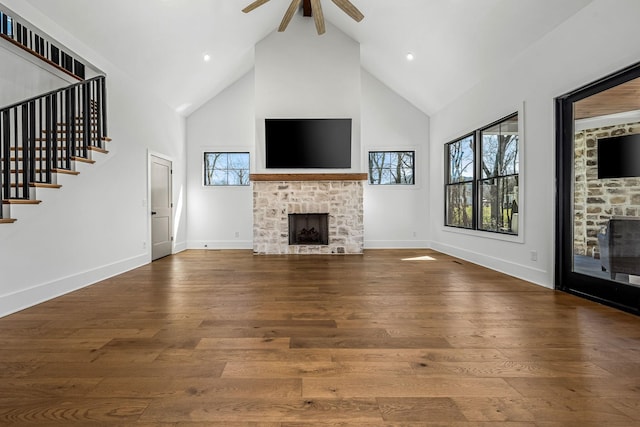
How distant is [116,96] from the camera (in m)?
4.70

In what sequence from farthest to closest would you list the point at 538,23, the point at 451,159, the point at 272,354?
the point at 451,159
the point at 538,23
the point at 272,354

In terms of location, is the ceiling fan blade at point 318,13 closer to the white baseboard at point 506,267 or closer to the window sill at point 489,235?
the window sill at point 489,235

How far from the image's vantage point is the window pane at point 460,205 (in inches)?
229

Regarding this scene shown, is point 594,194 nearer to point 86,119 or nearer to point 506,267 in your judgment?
point 506,267

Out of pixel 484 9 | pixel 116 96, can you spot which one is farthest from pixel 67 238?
pixel 484 9

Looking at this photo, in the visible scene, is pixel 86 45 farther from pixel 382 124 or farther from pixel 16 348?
pixel 382 124

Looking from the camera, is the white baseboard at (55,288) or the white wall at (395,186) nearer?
the white baseboard at (55,288)

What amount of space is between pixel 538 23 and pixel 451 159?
3.05 metres

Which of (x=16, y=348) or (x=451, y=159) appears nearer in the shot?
(x=16, y=348)

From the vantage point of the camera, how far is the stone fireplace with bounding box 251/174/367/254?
680 centimetres

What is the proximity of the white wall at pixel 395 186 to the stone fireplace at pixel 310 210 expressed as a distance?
0.79 m

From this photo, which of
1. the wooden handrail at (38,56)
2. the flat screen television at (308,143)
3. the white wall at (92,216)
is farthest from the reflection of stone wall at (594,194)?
the wooden handrail at (38,56)

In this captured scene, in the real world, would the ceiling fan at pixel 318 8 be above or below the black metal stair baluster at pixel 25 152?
above

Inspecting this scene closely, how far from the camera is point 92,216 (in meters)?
4.14
